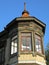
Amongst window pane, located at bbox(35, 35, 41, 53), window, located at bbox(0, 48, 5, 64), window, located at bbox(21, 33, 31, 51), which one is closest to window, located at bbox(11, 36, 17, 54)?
window, located at bbox(21, 33, 31, 51)

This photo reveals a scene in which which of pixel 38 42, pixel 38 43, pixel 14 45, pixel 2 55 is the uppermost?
pixel 38 42

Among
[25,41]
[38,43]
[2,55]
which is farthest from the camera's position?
[2,55]

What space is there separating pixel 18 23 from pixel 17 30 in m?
0.83

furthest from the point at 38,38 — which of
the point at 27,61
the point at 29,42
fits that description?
the point at 27,61

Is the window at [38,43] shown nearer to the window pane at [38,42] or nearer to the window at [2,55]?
the window pane at [38,42]

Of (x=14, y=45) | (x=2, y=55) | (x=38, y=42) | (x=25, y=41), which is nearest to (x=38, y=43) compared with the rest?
(x=38, y=42)

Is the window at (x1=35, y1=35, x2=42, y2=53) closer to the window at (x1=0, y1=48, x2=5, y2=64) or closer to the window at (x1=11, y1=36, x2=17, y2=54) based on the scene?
the window at (x1=11, y1=36, x2=17, y2=54)

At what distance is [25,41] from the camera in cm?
2544

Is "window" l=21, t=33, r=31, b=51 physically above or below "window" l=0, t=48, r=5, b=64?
above

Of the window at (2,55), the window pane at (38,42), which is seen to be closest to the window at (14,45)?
the window at (2,55)

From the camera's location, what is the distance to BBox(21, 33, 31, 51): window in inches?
990

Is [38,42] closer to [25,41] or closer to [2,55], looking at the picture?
[25,41]

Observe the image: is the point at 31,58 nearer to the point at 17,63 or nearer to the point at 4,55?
the point at 17,63

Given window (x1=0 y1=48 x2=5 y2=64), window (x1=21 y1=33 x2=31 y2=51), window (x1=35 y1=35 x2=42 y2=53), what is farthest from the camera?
window (x1=0 y1=48 x2=5 y2=64)
